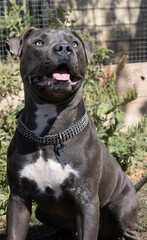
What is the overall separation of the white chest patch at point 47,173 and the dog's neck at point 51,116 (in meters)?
0.24

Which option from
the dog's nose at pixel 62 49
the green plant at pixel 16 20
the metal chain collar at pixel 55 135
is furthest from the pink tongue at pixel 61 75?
the green plant at pixel 16 20

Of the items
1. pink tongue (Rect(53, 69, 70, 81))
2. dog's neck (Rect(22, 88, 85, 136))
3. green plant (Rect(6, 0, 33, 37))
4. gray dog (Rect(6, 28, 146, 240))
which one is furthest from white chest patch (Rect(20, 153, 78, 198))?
green plant (Rect(6, 0, 33, 37))

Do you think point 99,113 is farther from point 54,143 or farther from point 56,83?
point 56,83

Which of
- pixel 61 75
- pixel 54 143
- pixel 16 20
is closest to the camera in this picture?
pixel 61 75

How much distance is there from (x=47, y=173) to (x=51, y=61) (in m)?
0.80

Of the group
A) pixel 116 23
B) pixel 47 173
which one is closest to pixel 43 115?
pixel 47 173

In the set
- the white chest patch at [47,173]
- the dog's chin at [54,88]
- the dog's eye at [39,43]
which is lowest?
the white chest patch at [47,173]

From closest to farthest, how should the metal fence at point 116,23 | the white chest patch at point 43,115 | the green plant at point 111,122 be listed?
the white chest patch at point 43,115 → the green plant at point 111,122 → the metal fence at point 116,23

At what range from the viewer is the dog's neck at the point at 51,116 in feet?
10.4

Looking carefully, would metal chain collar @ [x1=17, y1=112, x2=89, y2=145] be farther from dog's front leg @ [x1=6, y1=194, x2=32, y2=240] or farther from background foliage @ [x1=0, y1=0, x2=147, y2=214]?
background foliage @ [x1=0, y1=0, x2=147, y2=214]

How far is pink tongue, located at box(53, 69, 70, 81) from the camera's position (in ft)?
9.75

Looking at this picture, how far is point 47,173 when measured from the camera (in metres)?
3.07

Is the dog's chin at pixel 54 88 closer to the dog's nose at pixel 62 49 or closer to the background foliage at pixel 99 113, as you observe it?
the dog's nose at pixel 62 49

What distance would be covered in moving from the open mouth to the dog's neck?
0.63ft
